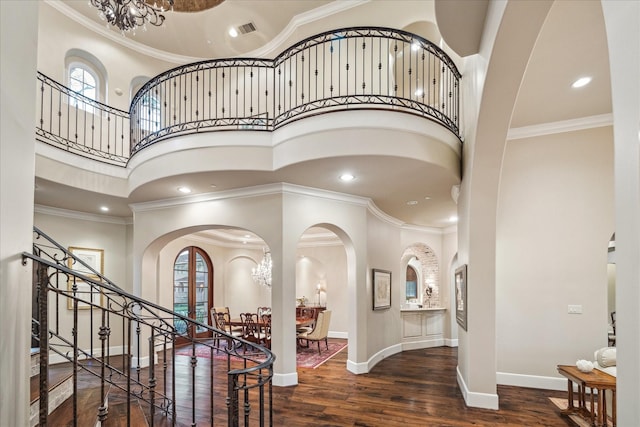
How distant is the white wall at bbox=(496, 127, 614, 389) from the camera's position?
532cm

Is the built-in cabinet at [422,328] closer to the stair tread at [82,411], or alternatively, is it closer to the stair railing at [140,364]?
the stair railing at [140,364]

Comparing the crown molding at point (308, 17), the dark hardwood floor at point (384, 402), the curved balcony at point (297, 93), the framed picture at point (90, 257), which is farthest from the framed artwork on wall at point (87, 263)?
the crown molding at point (308, 17)

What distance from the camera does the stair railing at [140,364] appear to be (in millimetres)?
2398

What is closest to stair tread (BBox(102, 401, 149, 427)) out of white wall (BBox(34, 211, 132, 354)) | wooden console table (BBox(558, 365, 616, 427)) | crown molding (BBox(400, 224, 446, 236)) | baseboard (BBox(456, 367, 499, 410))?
baseboard (BBox(456, 367, 499, 410))

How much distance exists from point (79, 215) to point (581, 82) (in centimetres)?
877

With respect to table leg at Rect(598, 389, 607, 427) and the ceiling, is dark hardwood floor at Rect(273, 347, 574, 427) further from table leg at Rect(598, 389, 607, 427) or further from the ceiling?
the ceiling

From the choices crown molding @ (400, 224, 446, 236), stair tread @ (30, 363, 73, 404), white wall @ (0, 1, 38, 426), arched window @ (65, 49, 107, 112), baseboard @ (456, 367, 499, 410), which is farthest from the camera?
crown molding @ (400, 224, 446, 236)

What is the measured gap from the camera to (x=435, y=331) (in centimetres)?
951

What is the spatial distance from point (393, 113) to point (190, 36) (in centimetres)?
552

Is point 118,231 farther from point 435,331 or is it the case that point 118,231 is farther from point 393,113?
point 435,331

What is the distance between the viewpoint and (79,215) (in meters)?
7.99

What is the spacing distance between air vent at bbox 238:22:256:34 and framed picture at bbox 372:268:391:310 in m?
5.35

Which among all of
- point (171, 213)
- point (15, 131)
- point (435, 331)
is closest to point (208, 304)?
point (171, 213)

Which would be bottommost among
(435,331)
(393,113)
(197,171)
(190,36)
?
(435,331)
